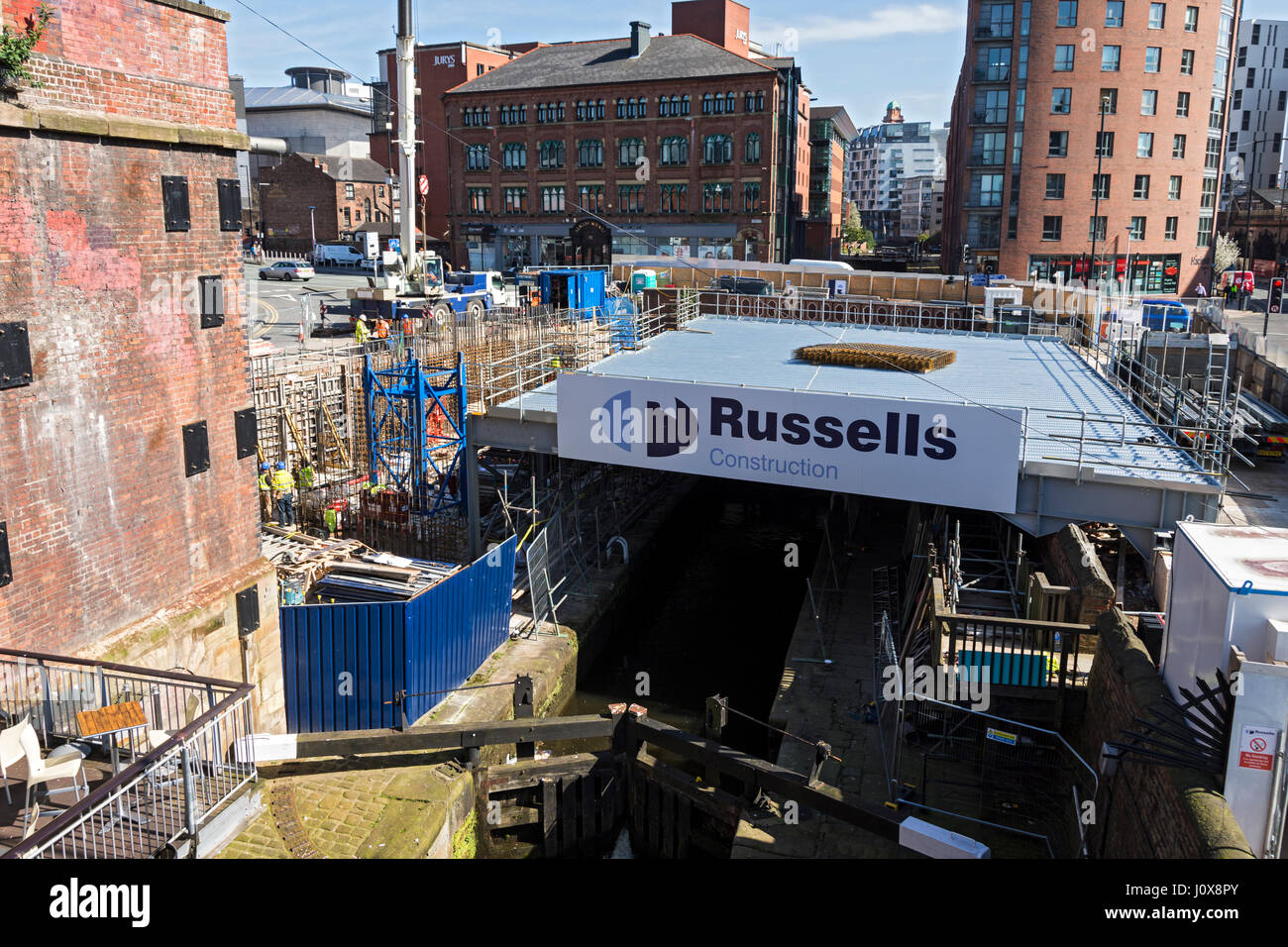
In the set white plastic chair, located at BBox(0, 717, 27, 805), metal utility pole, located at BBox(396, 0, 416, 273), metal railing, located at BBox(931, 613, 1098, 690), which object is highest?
metal utility pole, located at BBox(396, 0, 416, 273)

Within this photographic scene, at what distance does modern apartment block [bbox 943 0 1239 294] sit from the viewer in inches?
2299

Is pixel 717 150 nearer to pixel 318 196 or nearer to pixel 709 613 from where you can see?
pixel 318 196

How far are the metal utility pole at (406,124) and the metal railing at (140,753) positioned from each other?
34507 mm

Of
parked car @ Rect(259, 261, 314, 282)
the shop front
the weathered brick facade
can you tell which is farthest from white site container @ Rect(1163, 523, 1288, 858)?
the weathered brick facade

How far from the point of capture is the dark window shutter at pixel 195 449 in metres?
12.5

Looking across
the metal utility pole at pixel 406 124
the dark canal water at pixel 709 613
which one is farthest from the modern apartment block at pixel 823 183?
the dark canal water at pixel 709 613

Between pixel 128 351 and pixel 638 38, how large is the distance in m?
67.1

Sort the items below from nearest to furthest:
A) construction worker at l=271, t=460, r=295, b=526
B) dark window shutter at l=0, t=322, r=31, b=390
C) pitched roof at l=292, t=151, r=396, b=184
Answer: dark window shutter at l=0, t=322, r=31, b=390, construction worker at l=271, t=460, r=295, b=526, pitched roof at l=292, t=151, r=396, b=184

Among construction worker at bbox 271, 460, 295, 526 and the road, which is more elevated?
the road

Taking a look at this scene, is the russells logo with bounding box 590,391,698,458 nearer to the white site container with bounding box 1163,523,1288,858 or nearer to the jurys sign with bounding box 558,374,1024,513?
the jurys sign with bounding box 558,374,1024,513

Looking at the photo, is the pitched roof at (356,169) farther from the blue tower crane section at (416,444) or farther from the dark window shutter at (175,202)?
the dark window shutter at (175,202)

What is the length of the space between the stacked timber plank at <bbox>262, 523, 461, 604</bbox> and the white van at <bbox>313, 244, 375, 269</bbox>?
205 feet

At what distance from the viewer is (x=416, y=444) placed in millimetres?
21859
